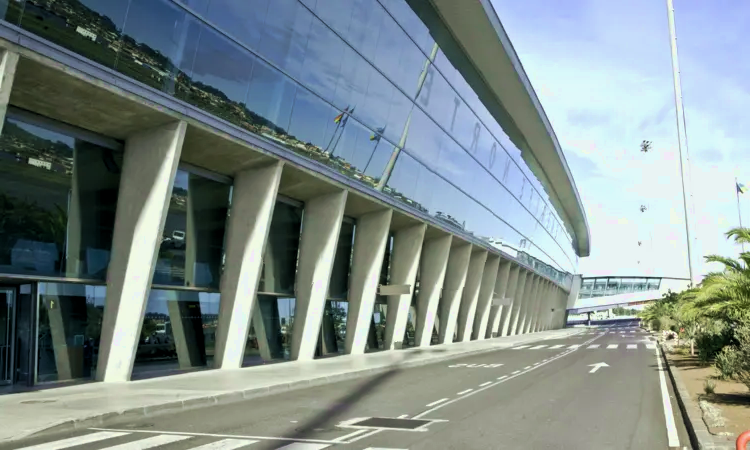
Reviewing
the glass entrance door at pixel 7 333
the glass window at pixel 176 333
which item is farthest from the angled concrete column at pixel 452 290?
the glass entrance door at pixel 7 333

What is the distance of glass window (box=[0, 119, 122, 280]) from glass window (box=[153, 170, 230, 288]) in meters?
2.19

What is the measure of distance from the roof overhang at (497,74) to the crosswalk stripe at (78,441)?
923 inches

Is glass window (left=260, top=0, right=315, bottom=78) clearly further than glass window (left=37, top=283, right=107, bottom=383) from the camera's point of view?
Yes

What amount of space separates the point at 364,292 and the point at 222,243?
7601 millimetres

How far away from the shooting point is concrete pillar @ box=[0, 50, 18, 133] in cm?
1066

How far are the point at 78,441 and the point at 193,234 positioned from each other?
11562 millimetres

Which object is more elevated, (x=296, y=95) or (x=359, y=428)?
(x=296, y=95)

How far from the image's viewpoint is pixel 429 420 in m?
10.1

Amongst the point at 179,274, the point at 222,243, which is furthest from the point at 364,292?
the point at 179,274

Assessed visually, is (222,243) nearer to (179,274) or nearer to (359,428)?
(179,274)

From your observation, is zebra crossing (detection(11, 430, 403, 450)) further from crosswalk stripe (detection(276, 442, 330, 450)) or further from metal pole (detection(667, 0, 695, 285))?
metal pole (detection(667, 0, 695, 285))

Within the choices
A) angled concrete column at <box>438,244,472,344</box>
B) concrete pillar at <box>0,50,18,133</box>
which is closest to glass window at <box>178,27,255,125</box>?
concrete pillar at <box>0,50,18,133</box>

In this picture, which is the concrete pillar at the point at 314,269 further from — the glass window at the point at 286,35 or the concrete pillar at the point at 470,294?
the concrete pillar at the point at 470,294

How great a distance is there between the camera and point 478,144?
127ft
